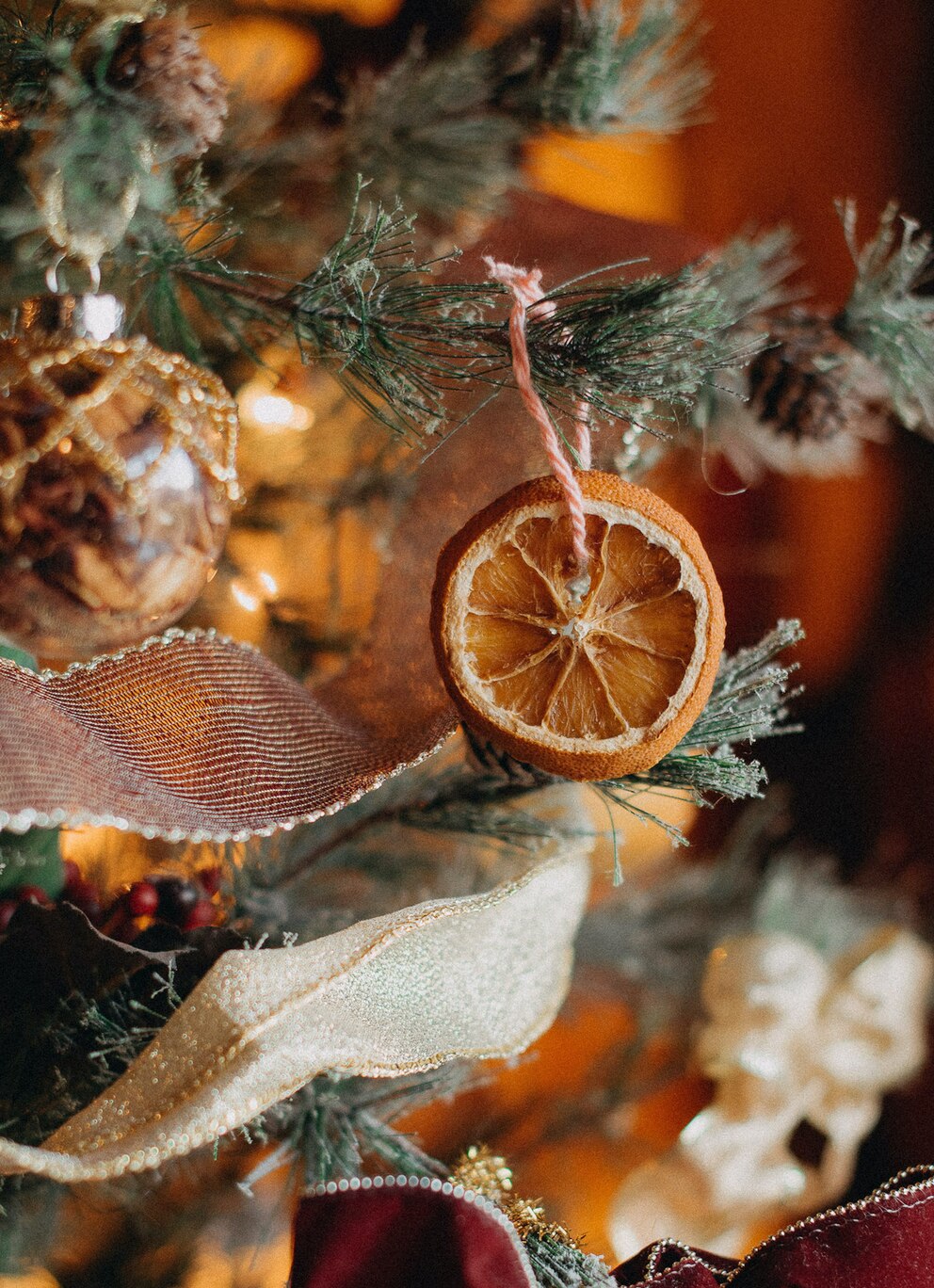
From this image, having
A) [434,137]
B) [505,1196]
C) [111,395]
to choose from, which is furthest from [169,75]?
[505,1196]

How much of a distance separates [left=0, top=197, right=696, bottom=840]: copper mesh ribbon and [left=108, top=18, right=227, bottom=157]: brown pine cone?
0.13 meters

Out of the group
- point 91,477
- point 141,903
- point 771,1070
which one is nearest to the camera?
point 91,477

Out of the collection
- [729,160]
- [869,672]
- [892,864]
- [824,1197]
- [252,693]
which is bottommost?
[824,1197]

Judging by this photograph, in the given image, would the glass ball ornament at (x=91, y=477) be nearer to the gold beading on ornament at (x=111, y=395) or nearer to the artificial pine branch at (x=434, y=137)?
the gold beading on ornament at (x=111, y=395)

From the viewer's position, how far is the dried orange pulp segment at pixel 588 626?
1.15 feet

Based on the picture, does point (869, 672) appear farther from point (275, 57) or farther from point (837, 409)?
point (275, 57)

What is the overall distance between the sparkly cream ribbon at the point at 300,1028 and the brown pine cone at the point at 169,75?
279 mm

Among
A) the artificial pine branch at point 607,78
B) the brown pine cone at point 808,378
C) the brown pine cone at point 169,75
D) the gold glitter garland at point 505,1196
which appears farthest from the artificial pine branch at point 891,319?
the gold glitter garland at point 505,1196

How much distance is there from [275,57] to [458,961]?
1.58 ft

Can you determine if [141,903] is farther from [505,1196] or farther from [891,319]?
[891,319]

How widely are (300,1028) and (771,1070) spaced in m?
0.48

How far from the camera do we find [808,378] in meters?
0.49

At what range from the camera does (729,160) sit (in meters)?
0.87

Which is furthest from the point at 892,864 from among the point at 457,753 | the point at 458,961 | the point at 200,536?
the point at 200,536
